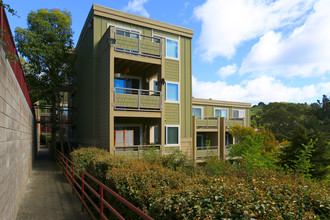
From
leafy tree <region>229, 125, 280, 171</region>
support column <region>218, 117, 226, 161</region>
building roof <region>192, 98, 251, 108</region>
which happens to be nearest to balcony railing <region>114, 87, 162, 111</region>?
leafy tree <region>229, 125, 280, 171</region>

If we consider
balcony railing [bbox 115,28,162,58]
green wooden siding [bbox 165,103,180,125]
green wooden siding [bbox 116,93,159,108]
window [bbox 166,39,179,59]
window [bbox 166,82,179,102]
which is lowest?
green wooden siding [bbox 165,103,180,125]

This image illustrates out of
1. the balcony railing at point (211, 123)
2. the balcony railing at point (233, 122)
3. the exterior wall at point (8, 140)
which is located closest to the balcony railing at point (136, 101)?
the exterior wall at point (8, 140)

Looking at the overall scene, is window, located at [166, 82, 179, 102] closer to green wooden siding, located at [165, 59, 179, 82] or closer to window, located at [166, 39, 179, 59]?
green wooden siding, located at [165, 59, 179, 82]

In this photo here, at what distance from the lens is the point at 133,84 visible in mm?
15359

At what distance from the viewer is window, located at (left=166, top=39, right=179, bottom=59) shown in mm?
15945

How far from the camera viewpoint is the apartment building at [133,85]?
1253 cm

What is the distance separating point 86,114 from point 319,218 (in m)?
15.7

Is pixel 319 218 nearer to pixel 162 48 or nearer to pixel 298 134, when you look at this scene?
pixel 298 134

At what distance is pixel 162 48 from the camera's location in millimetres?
13711

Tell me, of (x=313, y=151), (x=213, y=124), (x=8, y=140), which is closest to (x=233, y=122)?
(x=213, y=124)

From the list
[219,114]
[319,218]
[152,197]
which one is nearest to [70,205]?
[152,197]

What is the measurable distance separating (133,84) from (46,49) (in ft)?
25.6

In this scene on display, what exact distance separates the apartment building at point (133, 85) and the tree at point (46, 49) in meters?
1.56

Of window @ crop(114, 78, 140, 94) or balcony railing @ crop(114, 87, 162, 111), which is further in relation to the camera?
window @ crop(114, 78, 140, 94)
